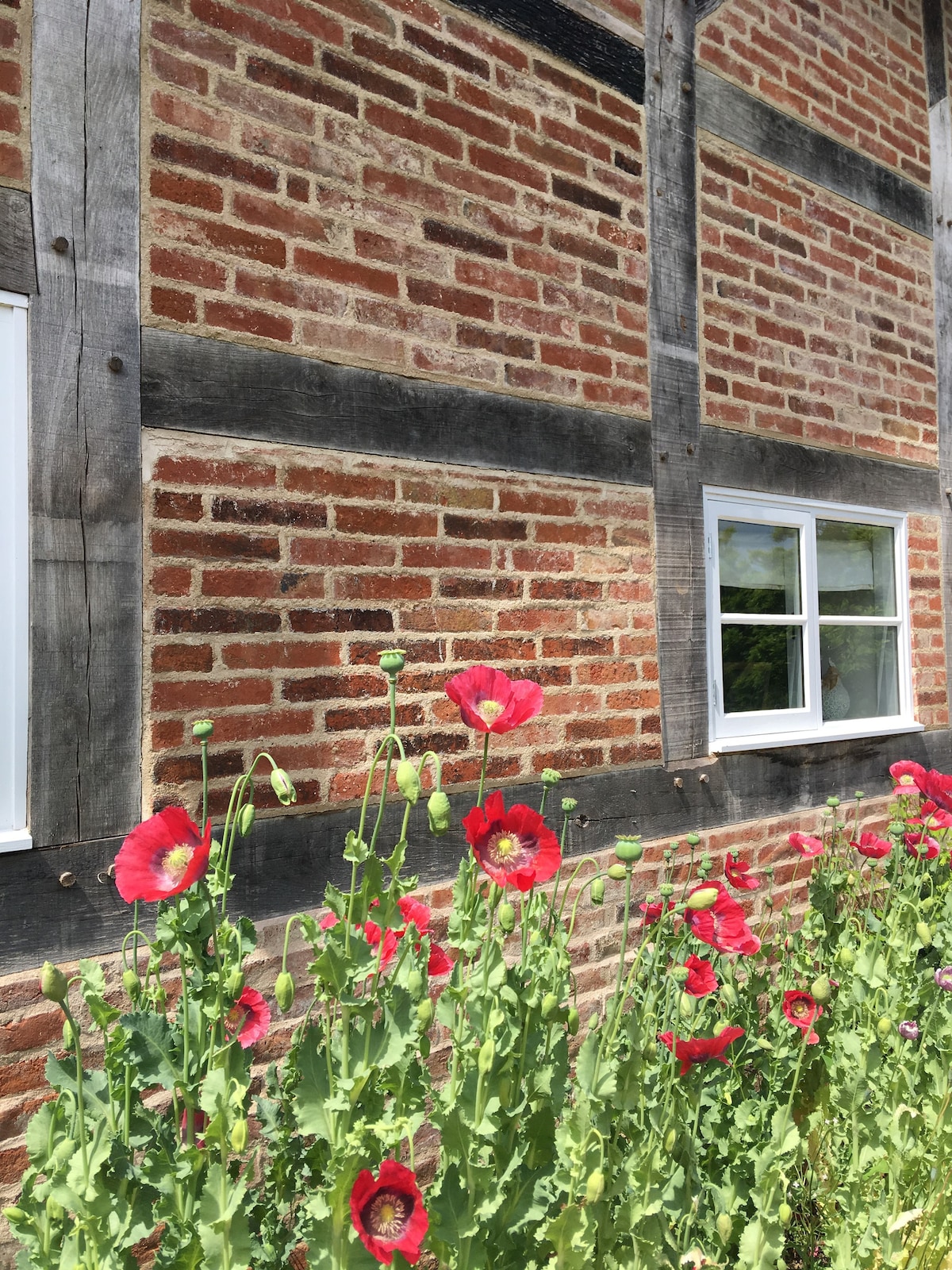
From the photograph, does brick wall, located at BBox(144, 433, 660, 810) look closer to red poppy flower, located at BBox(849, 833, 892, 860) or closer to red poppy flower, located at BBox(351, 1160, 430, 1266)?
red poppy flower, located at BBox(849, 833, 892, 860)

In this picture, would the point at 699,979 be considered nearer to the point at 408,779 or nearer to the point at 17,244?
the point at 408,779

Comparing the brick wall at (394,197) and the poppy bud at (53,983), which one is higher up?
the brick wall at (394,197)

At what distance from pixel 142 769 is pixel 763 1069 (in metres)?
1.56

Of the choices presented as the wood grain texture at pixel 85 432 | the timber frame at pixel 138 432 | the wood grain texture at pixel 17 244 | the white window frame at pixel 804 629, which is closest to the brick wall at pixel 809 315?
the timber frame at pixel 138 432

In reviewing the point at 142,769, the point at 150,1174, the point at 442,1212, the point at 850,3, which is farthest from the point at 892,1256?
the point at 850,3

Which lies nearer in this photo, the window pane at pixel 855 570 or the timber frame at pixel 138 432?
the timber frame at pixel 138 432

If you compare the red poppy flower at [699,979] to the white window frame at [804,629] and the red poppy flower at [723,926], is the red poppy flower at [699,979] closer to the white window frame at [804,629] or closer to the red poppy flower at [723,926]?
the red poppy flower at [723,926]

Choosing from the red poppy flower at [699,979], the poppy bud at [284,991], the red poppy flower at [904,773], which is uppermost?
the red poppy flower at [904,773]

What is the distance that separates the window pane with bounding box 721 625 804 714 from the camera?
361cm

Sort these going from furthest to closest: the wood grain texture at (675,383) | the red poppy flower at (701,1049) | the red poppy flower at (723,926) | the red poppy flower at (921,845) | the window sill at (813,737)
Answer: the window sill at (813,737), the wood grain texture at (675,383), the red poppy flower at (921,845), the red poppy flower at (723,926), the red poppy flower at (701,1049)

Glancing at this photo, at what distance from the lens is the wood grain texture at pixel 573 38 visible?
9.55 feet

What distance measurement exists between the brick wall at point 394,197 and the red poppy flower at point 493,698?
4.26 ft

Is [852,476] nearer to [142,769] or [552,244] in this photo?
[552,244]

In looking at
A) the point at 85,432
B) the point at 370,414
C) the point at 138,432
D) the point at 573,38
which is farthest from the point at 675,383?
the point at 85,432
